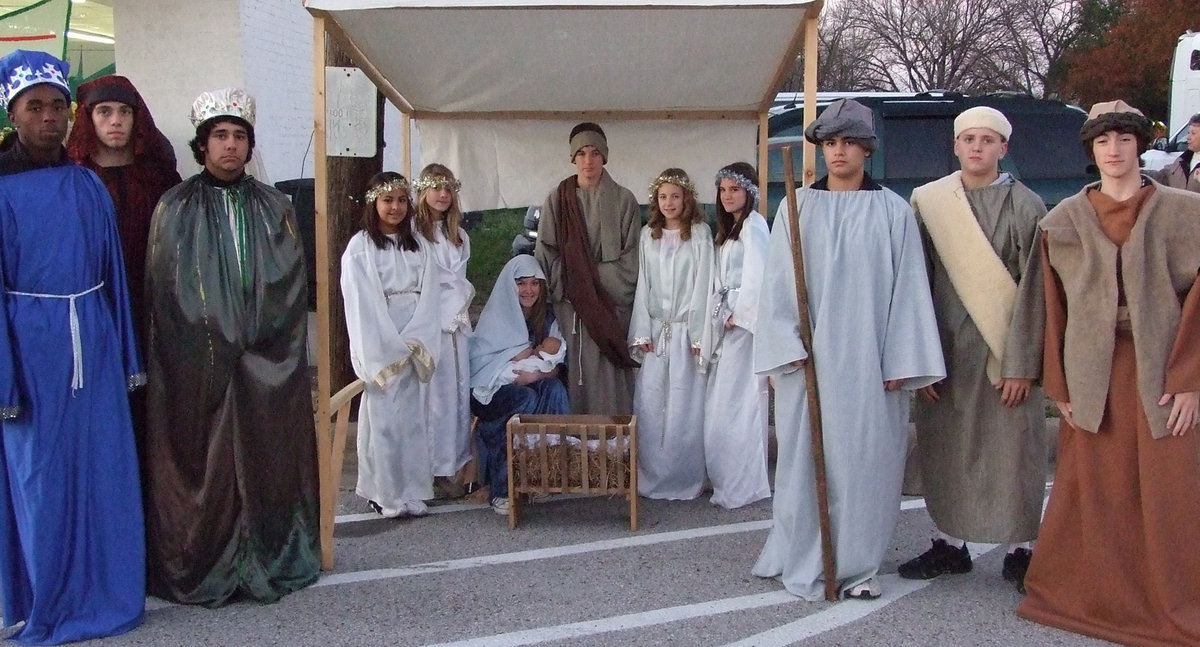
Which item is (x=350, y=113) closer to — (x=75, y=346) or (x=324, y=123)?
(x=324, y=123)

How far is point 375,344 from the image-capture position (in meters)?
5.00

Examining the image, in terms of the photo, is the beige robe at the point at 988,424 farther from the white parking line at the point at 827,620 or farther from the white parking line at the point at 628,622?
the white parking line at the point at 628,622

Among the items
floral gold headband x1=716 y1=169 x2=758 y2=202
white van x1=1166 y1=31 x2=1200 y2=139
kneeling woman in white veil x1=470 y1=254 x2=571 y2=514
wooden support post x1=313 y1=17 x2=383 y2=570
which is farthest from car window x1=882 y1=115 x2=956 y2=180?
white van x1=1166 y1=31 x2=1200 y2=139

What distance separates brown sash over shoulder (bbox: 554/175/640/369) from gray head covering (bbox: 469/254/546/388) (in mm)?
172

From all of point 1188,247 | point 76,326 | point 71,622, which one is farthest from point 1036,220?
point 71,622

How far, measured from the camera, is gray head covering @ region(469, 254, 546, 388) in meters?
5.49

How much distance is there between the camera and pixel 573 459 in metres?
4.98

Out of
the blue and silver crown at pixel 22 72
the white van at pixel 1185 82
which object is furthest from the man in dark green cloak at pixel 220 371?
the white van at pixel 1185 82

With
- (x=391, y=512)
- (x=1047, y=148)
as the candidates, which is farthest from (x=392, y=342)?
(x=1047, y=148)

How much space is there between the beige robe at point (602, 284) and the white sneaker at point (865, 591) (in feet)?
6.50

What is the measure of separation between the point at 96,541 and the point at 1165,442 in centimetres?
358

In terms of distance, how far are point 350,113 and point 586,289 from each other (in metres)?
1.54

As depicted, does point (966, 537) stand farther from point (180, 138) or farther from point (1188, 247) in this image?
point (180, 138)

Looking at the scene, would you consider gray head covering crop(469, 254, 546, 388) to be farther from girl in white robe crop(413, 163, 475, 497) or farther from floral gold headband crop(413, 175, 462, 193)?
floral gold headband crop(413, 175, 462, 193)
